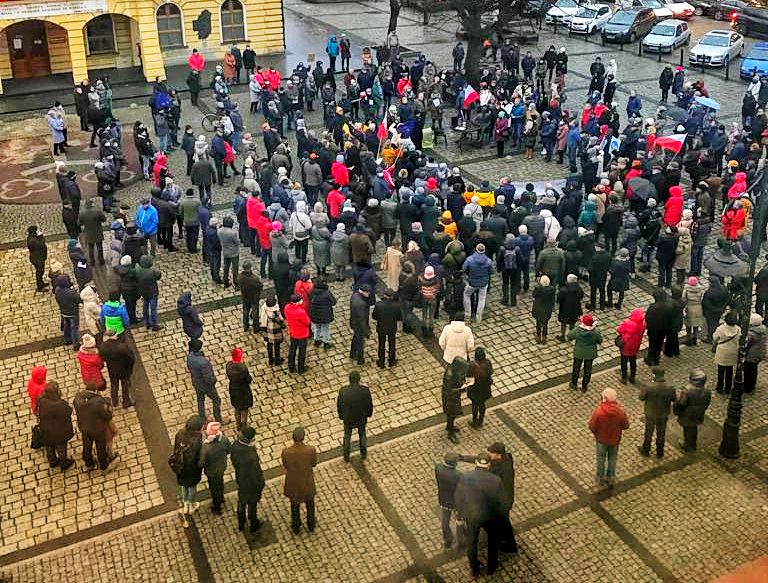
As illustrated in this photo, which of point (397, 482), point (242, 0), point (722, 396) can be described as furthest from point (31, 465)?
point (242, 0)

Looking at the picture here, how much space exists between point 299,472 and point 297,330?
3764 millimetres

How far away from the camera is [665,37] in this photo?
123 ft

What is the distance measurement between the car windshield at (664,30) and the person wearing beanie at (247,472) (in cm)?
3295

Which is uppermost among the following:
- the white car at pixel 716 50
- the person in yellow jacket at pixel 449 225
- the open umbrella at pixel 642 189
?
the white car at pixel 716 50

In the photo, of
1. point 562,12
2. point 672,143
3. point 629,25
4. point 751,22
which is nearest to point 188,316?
point 672,143

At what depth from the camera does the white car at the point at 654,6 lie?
141 ft

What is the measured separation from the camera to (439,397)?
1426 centimetres

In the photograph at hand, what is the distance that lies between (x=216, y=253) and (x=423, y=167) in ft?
19.2

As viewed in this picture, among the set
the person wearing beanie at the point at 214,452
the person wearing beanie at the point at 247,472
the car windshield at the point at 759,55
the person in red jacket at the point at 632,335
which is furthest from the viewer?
the car windshield at the point at 759,55

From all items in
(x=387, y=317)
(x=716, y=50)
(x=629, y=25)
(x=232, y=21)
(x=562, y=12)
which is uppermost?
(x=232, y=21)

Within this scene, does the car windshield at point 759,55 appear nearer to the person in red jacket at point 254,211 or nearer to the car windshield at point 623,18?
the car windshield at point 623,18

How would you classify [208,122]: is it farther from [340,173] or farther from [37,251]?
[37,251]

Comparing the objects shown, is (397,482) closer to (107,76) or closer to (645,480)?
(645,480)

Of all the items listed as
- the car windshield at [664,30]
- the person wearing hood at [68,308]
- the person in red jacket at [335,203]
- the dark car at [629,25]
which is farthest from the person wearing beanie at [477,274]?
the dark car at [629,25]
